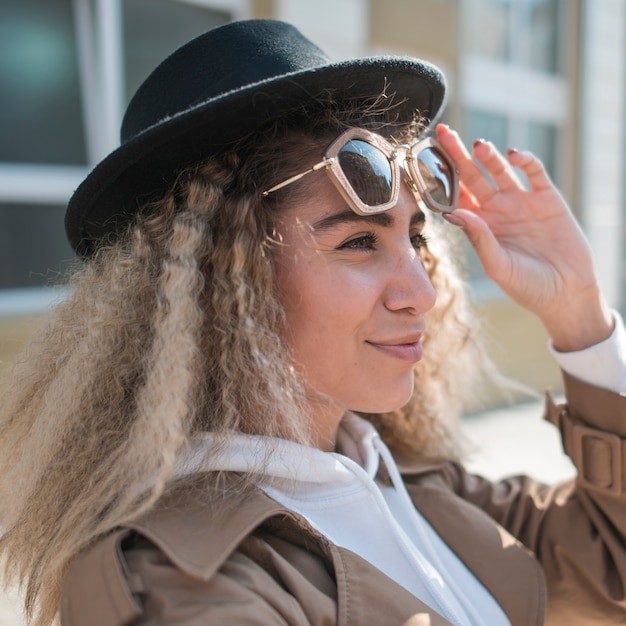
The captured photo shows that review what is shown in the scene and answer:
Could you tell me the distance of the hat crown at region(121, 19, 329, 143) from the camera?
1315 mm

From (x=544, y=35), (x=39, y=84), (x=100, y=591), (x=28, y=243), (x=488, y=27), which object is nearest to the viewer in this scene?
(x=100, y=591)

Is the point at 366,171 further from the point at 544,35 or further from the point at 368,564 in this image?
the point at 544,35

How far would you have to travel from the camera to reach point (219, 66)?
133cm

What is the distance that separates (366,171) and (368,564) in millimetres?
814

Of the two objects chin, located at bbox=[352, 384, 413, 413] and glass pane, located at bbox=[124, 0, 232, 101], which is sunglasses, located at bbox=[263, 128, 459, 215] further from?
glass pane, located at bbox=[124, 0, 232, 101]

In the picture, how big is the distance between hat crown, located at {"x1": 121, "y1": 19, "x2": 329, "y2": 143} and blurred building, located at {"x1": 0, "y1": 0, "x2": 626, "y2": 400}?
1.79ft

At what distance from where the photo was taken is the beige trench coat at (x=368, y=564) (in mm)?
1026

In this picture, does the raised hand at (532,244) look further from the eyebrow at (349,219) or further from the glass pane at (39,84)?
the glass pane at (39,84)

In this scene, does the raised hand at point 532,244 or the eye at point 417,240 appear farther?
the raised hand at point 532,244

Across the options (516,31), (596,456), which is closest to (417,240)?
(596,456)

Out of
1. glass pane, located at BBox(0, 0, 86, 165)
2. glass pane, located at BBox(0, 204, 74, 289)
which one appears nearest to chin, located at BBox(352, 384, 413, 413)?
glass pane, located at BBox(0, 204, 74, 289)

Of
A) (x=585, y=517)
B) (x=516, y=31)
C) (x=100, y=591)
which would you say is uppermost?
(x=516, y=31)

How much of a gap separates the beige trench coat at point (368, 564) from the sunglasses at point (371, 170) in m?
0.65

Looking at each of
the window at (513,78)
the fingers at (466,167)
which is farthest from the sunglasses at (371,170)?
the window at (513,78)
